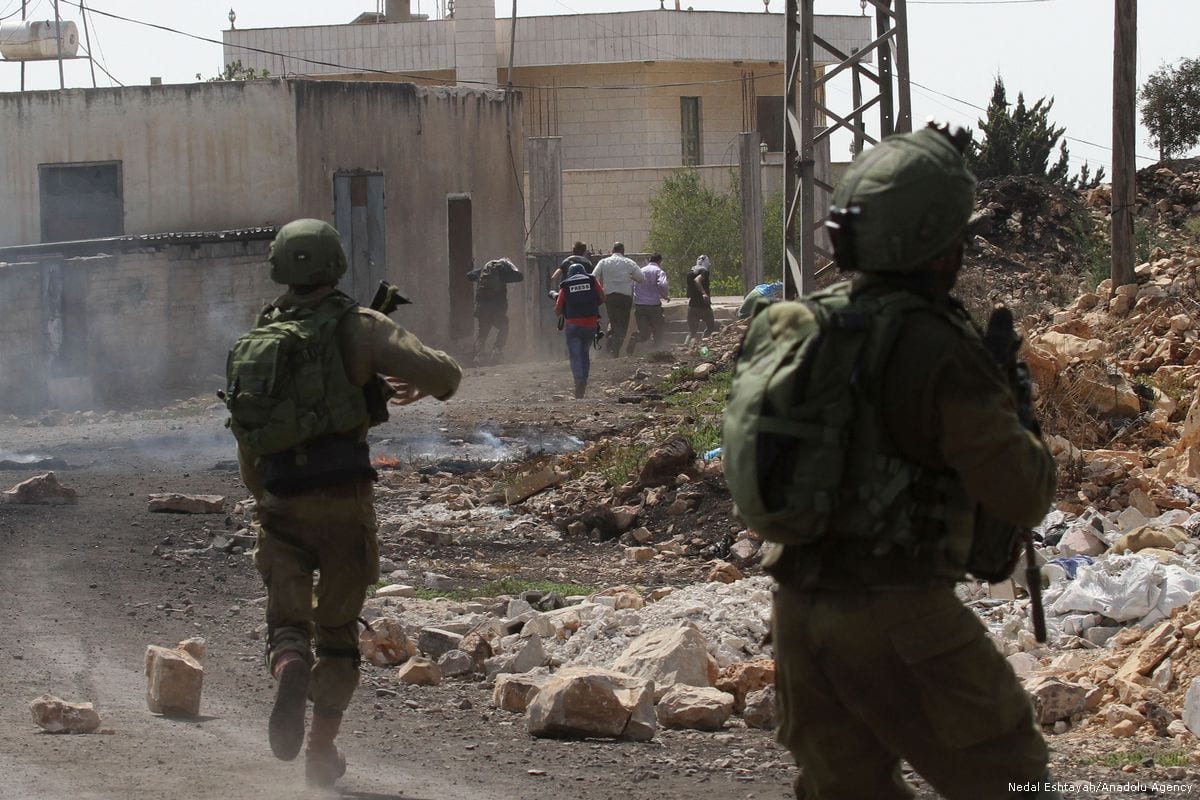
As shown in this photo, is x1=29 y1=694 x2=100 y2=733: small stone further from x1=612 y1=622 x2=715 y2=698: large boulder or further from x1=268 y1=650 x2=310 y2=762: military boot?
x1=612 y1=622 x2=715 y2=698: large boulder

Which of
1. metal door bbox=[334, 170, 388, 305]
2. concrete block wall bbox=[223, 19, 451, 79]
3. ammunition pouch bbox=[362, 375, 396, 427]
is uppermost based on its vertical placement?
concrete block wall bbox=[223, 19, 451, 79]

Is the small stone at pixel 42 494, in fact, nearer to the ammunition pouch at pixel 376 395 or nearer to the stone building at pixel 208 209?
the ammunition pouch at pixel 376 395

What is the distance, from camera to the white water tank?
101ft

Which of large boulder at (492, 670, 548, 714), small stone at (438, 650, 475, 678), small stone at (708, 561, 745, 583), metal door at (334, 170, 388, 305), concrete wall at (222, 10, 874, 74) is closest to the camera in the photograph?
large boulder at (492, 670, 548, 714)

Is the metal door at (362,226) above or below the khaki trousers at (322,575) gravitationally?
above

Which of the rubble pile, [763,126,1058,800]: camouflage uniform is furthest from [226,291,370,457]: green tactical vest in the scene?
the rubble pile

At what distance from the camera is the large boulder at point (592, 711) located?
195 inches

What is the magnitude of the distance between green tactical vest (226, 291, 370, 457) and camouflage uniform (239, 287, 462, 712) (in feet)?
0.19

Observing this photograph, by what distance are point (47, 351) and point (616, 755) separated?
46.3 feet

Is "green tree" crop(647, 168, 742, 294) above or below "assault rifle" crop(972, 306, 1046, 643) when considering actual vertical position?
above

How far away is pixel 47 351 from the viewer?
17266 millimetres

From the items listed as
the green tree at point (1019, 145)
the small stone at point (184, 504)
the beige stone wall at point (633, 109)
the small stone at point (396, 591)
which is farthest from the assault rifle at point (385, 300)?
the beige stone wall at point (633, 109)

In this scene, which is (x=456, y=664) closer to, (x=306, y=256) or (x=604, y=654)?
(x=604, y=654)

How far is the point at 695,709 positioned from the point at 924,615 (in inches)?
105
